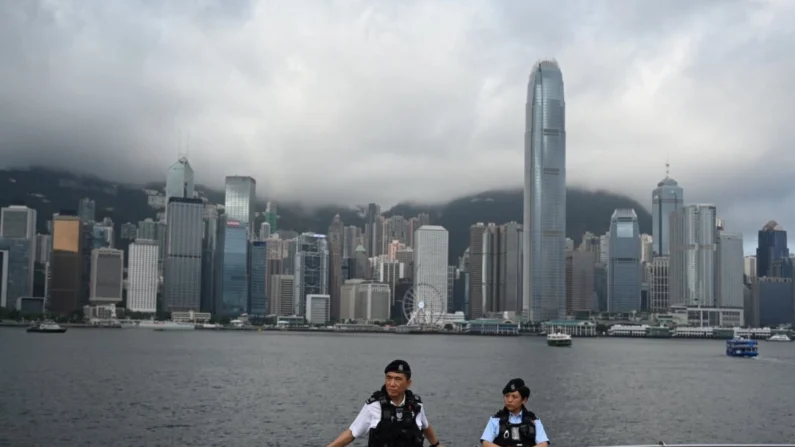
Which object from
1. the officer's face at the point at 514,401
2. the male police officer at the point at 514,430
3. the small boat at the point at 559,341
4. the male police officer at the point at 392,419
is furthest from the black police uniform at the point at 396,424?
the small boat at the point at 559,341

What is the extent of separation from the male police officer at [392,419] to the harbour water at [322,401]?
116 feet

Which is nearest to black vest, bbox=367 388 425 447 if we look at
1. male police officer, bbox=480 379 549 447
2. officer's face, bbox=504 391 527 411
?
male police officer, bbox=480 379 549 447

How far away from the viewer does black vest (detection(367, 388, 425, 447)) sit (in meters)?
9.26

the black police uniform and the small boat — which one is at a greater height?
the black police uniform

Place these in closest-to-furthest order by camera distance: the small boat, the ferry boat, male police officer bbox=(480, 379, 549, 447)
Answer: male police officer bbox=(480, 379, 549, 447)
the ferry boat
the small boat

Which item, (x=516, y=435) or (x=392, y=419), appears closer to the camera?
(x=392, y=419)

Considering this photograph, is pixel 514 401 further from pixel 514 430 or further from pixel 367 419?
pixel 367 419

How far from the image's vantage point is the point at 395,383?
9.34 m

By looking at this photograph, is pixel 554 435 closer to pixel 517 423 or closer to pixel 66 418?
pixel 66 418

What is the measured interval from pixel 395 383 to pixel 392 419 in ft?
1.21

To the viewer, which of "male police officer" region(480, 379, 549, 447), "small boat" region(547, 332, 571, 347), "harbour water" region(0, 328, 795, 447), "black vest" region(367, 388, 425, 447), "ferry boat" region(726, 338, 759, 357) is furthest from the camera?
"small boat" region(547, 332, 571, 347)

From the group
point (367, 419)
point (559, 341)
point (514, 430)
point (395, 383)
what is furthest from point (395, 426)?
point (559, 341)

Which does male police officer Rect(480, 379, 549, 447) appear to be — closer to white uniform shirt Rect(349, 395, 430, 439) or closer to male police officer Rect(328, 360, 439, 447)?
male police officer Rect(328, 360, 439, 447)

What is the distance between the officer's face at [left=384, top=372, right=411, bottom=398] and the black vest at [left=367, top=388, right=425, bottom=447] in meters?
0.08
